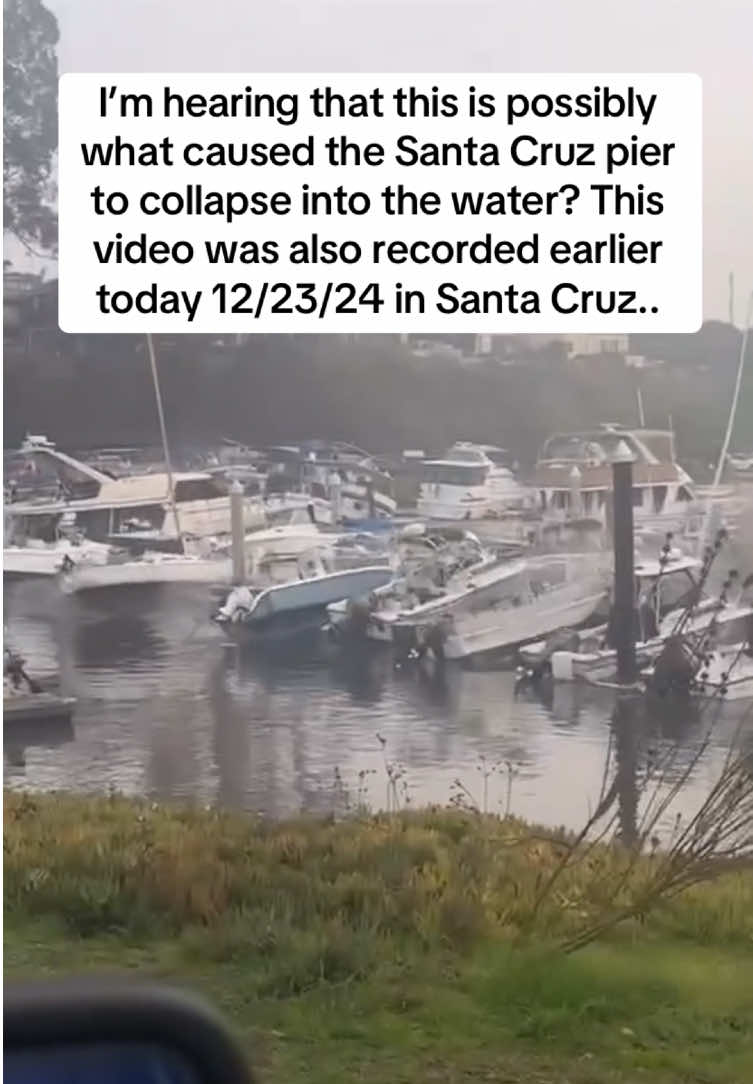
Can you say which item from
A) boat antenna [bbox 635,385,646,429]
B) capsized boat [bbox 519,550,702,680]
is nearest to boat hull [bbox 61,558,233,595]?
capsized boat [bbox 519,550,702,680]

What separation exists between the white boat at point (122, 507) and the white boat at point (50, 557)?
1 centimetres

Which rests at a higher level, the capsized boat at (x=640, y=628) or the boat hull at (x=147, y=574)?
the boat hull at (x=147, y=574)

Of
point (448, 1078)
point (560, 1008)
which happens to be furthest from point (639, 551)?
point (448, 1078)

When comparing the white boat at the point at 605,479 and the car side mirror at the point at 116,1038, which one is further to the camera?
the white boat at the point at 605,479

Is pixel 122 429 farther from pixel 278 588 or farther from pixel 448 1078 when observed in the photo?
pixel 448 1078

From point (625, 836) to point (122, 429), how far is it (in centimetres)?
93

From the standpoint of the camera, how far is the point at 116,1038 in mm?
983

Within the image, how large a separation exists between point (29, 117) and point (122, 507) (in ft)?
1.80

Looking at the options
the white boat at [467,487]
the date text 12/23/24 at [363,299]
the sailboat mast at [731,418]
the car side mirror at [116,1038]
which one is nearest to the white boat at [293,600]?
the white boat at [467,487]

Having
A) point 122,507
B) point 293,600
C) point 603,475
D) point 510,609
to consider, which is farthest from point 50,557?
point 603,475

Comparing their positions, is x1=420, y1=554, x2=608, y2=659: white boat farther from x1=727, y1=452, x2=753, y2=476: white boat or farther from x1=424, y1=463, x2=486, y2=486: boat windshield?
x1=727, y1=452, x2=753, y2=476: white boat

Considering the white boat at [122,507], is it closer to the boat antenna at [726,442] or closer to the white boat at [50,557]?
the white boat at [50,557]

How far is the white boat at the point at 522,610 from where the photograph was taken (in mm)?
1829

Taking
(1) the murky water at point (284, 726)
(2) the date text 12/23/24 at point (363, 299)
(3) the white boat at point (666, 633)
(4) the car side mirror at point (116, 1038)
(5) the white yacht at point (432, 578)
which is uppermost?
(2) the date text 12/23/24 at point (363, 299)
